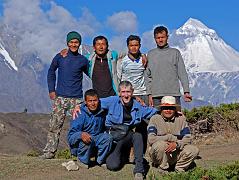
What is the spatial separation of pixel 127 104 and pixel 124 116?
8.3 inches

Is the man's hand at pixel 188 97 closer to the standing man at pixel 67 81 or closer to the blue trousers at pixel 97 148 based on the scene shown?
the blue trousers at pixel 97 148

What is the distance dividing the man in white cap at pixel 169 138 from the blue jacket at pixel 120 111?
228 millimetres

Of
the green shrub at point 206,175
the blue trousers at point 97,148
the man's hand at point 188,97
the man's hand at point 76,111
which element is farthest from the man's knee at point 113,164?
the green shrub at point 206,175

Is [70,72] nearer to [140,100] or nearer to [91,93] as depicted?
[91,93]

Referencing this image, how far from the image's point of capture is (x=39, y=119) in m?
58.0

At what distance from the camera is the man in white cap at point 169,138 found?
8586 mm

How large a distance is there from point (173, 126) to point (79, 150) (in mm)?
1547

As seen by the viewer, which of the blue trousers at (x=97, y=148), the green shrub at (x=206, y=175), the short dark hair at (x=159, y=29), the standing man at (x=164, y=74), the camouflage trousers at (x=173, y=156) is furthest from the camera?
the standing man at (x=164, y=74)


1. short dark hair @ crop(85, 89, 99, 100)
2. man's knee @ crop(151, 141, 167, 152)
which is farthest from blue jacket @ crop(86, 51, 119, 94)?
man's knee @ crop(151, 141, 167, 152)

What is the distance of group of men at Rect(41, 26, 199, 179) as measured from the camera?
8680 millimetres

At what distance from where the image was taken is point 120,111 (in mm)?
8852

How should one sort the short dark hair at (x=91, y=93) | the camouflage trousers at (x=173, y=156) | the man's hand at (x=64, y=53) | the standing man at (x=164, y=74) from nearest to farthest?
1. the camouflage trousers at (x=173, y=156)
2. the short dark hair at (x=91, y=93)
3. the standing man at (x=164, y=74)
4. the man's hand at (x=64, y=53)

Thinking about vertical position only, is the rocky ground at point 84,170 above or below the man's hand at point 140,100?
below

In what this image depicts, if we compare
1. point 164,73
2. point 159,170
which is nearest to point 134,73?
point 164,73
